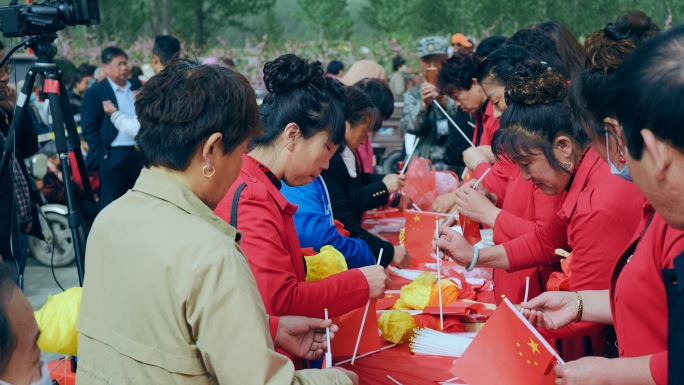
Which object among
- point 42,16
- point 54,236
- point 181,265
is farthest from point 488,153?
point 54,236

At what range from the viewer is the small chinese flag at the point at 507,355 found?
1723 mm

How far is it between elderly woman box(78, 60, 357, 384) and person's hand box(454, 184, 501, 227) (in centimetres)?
157

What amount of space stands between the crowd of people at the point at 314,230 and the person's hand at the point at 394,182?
78 cm

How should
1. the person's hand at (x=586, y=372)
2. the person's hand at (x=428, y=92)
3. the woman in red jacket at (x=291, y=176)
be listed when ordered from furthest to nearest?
the person's hand at (x=428, y=92)
the woman in red jacket at (x=291, y=176)
the person's hand at (x=586, y=372)

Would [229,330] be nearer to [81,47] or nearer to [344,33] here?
[81,47]

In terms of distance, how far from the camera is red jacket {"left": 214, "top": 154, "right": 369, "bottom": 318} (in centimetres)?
181

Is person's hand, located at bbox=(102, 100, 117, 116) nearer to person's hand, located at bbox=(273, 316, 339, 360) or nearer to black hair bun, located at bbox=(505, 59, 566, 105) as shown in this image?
black hair bun, located at bbox=(505, 59, 566, 105)

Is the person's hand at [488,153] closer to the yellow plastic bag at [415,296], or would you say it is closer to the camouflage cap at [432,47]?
the yellow plastic bag at [415,296]

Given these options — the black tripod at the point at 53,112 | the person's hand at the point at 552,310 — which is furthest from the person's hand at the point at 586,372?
the black tripod at the point at 53,112

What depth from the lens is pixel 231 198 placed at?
1853 millimetres

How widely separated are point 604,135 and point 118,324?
1176mm

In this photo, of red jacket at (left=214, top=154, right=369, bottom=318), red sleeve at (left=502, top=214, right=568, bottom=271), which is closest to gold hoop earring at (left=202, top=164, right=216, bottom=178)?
red jacket at (left=214, top=154, right=369, bottom=318)

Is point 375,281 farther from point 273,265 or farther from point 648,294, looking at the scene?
point 648,294

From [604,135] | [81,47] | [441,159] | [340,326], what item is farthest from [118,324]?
[81,47]
